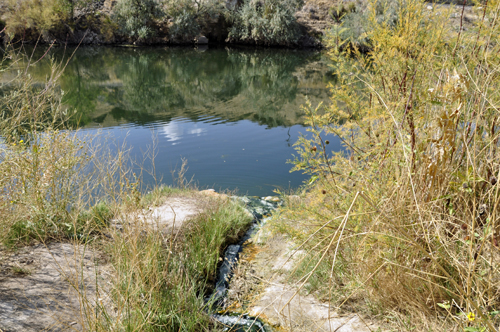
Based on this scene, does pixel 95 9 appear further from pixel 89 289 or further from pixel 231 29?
pixel 89 289

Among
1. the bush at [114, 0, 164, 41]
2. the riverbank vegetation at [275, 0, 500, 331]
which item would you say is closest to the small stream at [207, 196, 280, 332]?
the riverbank vegetation at [275, 0, 500, 331]

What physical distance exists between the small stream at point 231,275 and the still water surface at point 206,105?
0.61 meters

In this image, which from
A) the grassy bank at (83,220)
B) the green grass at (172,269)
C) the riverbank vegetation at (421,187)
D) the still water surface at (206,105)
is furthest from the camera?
the still water surface at (206,105)

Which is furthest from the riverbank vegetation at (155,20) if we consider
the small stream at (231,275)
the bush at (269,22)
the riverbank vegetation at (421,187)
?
the riverbank vegetation at (421,187)

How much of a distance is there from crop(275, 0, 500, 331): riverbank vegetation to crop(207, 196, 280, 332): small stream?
51cm

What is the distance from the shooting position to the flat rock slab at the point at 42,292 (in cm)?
202

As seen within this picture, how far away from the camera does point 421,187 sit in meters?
1.77

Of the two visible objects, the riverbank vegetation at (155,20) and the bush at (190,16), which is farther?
the bush at (190,16)

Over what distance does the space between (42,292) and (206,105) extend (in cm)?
845

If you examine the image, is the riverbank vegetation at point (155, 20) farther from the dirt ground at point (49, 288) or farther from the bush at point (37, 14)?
the dirt ground at point (49, 288)

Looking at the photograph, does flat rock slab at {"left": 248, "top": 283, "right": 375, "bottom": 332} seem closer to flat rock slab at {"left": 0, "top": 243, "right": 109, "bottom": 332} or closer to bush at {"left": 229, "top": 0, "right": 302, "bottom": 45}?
flat rock slab at {"left": 0, "top": 243, "right": 109, "bottom": 332}

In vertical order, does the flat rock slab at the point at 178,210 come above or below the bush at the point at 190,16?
below

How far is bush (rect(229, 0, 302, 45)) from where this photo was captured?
2134 centimetres

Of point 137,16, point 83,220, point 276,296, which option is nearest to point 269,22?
point 137,16
